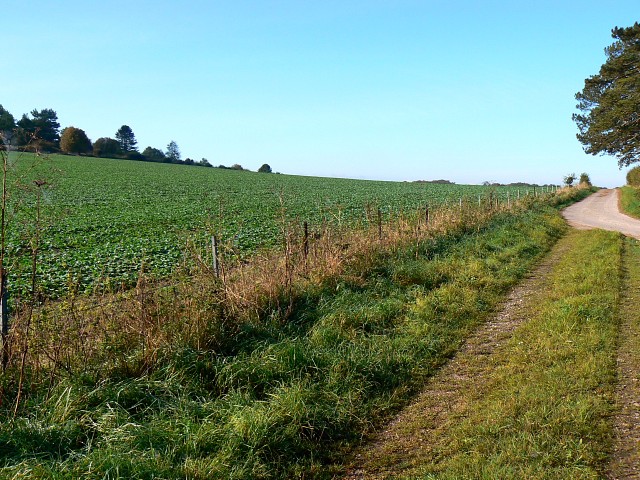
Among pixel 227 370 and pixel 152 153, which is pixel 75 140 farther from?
pixel 227 370

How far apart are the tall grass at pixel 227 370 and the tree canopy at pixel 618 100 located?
2789cm

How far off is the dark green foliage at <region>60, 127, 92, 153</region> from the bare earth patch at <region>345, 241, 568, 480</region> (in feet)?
294

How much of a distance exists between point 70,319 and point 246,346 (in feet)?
6.70

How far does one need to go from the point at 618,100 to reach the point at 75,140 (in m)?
82.3

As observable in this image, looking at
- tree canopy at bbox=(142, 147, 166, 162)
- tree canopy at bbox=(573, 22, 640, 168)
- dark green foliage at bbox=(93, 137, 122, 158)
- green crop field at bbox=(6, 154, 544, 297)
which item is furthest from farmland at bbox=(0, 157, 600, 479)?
tree canopy at bbox=(142, 147, 166, 162)

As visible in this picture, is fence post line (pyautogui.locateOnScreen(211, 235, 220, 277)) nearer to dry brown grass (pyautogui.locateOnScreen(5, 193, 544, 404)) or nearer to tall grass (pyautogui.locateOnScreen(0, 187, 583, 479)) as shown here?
dry brown grass (pyautogui.locateOnScreen(5, 193, 544, 404))

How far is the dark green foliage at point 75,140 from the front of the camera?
281 ft

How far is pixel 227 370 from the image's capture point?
5.60 meters

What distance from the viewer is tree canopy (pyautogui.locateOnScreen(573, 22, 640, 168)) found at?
30.9 meters

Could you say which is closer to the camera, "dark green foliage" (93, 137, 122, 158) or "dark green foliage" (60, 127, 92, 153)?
"dark green foliage" (60, 127, 92, 153)

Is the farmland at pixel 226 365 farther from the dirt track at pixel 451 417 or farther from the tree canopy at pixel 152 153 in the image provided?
the tree canopy at pixel 152 153

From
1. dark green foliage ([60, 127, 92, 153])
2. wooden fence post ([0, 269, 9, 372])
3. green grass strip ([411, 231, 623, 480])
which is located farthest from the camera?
dark green foliage ([60, 127, 92, 153])

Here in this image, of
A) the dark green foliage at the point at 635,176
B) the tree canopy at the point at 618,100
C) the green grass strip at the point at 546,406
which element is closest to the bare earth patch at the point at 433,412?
the green grass strip at the point at 546,406

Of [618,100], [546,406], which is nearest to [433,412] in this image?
[546,406]
